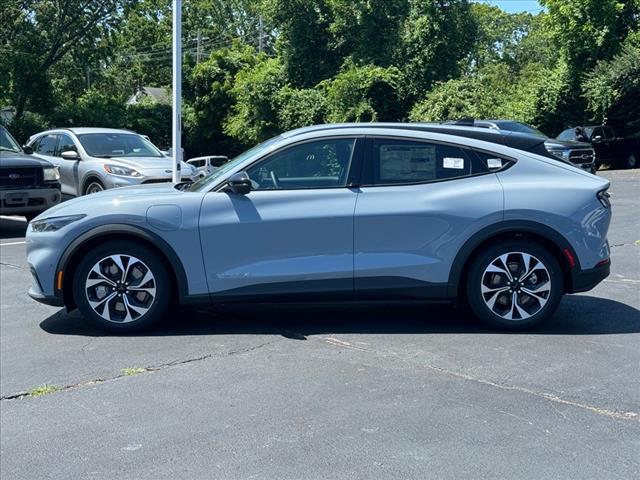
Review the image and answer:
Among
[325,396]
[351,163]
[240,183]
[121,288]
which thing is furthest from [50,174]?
[325,396]

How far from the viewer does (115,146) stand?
48.7 feet

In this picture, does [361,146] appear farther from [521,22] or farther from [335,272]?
[521,22]

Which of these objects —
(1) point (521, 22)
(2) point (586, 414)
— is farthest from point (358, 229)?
(1) point (521, 22)

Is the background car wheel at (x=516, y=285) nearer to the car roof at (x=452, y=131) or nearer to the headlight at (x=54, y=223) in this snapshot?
the car roof at (x=452, y=131)

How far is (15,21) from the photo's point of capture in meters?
34.7

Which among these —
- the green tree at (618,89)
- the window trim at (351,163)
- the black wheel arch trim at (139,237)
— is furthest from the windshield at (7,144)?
the green tree at (618,89)

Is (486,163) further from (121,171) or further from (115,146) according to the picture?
(115,146)

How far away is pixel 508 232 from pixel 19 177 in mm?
9391

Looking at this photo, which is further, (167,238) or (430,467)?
(167,238)

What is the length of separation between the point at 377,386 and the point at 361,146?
211 cm

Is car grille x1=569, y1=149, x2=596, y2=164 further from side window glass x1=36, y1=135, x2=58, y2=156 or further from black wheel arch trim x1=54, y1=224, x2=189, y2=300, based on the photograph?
black wheel arch trim x1=54, y1=224, x2=189, y2=300

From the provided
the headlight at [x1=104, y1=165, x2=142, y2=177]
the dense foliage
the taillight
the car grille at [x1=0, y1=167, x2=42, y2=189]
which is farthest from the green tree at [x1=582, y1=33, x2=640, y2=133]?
the taillight

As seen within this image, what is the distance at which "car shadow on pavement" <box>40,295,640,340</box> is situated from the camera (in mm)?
6129

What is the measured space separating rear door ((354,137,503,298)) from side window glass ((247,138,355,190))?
0.20 metres
